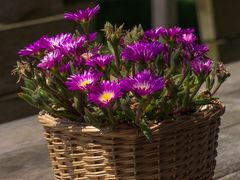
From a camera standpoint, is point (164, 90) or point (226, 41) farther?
point (226, 41)

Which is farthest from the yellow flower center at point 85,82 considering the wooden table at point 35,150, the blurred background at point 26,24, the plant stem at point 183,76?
the blurred background at point 26,24

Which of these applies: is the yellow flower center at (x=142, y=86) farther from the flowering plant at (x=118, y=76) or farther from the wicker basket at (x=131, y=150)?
the wicker basket at (x=131, y=150)

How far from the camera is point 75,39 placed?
172 centimetres

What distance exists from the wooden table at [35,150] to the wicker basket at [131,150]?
2.07ft

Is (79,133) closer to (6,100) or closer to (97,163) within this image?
(97,163)

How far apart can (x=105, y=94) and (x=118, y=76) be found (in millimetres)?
190

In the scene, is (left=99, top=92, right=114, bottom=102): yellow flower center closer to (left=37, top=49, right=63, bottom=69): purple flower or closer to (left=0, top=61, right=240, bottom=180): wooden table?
(left=37, top=49, right=63, bottom=69): purple flower

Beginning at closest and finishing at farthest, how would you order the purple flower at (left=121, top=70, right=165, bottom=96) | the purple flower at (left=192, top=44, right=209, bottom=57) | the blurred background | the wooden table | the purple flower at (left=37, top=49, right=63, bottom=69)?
the purple flower at (left=121, top=70, right=165, bottom=96)
the purple flower at (left=37, top=49, right=63, bottom=69)
the purple flower at (left=192, top=44, right=209, bottom=57)
the wooden table
the blurred background

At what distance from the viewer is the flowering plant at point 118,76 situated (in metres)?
1.53

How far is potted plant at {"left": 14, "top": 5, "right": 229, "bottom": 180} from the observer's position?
157 cm

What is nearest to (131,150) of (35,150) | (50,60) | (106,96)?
(106,96)

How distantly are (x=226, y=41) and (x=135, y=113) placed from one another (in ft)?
15.2

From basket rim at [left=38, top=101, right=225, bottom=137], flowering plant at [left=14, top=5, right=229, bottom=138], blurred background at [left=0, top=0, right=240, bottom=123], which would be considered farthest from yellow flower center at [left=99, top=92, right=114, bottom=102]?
blurred background at [left=0, top=0, right=240, bottom=123]

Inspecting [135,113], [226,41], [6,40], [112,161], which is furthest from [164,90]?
[226,41]
